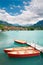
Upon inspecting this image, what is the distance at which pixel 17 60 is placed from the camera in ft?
28.8

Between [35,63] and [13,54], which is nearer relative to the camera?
[35,63]

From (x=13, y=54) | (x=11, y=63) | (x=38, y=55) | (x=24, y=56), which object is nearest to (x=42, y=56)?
(x=38, y=55)

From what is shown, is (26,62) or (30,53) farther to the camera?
(30,53)

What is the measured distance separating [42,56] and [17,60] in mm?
Result: 1652

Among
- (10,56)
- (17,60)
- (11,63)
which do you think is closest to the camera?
(11,63)

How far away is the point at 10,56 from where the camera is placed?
9375 millimetres

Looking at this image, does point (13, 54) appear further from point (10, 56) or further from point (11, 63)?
point (11, 63)

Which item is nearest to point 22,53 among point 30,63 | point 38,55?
A: point 38,55

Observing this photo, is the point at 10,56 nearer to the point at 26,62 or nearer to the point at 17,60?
the point at 17,60

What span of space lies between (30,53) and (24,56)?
1.48 feet

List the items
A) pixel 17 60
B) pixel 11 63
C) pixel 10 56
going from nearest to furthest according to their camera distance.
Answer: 1. pixel 11 63
2. pixel 17 60
3. pixel 10 56

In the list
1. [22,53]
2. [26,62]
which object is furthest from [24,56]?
[26,62]

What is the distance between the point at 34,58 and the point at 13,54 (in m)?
1.16

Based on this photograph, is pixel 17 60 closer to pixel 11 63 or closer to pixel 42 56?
pixel 11 63
